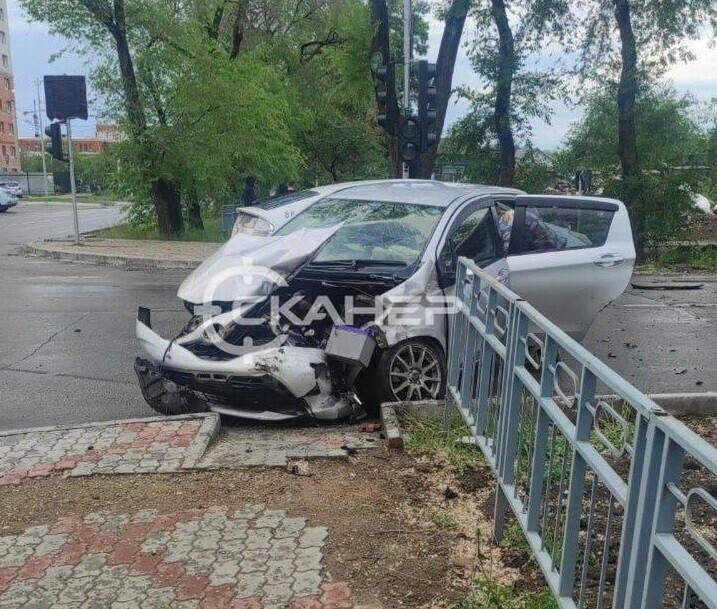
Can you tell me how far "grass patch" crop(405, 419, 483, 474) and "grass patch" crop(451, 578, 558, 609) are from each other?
4.54 feet

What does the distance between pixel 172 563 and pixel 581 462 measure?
190cm

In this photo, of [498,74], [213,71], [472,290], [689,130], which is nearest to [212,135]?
[213,71]

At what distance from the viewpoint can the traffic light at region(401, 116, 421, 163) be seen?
15.0m

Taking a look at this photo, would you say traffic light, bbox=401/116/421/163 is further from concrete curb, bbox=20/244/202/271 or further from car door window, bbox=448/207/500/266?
car door window, bbox=448/207/500/266

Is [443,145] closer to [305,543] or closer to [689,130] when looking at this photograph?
[689,130]

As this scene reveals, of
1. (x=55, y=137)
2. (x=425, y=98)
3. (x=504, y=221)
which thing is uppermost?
(x=425, y=98)

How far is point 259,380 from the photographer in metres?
5.43

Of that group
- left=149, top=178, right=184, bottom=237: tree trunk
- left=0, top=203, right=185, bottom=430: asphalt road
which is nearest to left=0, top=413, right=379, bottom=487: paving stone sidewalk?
left=0, top=203, right=185, bottom=430: asphalt road

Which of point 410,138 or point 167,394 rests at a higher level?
point 410,138

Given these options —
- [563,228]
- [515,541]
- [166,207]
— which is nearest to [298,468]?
[515,541]

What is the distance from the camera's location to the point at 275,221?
8.12 m

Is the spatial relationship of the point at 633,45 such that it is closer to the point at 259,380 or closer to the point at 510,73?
the point at 510,73

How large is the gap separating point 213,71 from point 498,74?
25.5 feet

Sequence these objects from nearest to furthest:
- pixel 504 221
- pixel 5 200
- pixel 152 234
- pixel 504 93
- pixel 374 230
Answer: pixel 374 230, pixel 504 221, pixel 504 93, pixel 152 234, pixel 5 200
